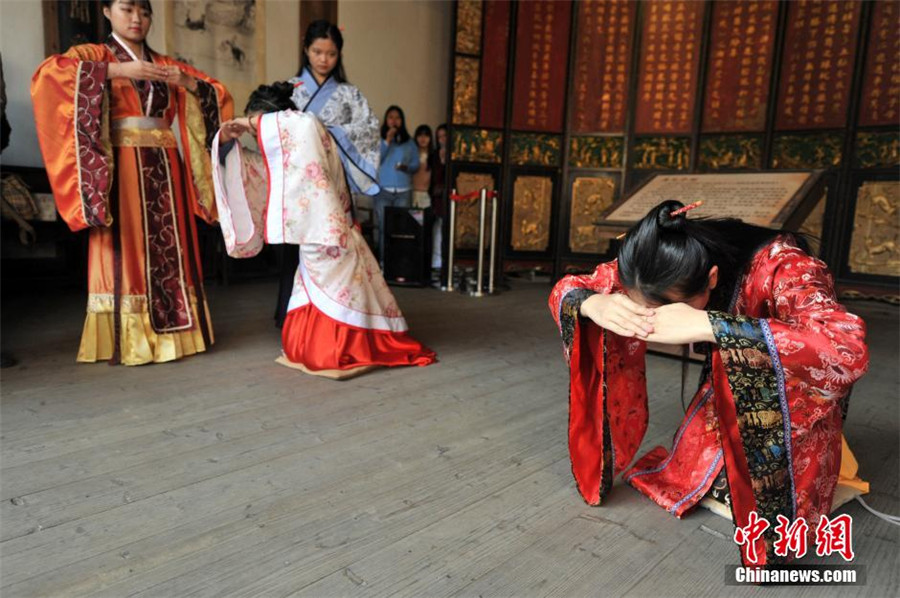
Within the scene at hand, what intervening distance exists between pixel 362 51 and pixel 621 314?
5.24m

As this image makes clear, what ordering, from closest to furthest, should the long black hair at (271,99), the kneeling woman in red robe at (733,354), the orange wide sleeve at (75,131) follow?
1. the kneeling woman in red robe at (733,354)
2. the orange wide sleeve at (75,131)
3. the long black hair at (271,99)

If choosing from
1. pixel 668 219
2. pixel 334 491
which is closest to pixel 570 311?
pixel 668 219

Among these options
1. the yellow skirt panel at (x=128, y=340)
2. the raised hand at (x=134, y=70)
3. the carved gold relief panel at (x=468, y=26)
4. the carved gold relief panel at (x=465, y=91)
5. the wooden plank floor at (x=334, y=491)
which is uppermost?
the carved gold relief panel at (x=468, y=26)

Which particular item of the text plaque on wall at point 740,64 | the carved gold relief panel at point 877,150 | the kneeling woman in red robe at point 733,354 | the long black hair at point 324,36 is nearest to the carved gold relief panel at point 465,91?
the text plaque on wall at point 740,64

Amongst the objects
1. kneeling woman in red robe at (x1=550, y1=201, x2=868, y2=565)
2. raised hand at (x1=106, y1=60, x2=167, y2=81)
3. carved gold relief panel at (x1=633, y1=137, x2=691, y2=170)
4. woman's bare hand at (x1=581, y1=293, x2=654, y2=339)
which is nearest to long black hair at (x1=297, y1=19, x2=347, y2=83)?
raised hand at (x1=106, y1=60, x2=167, y2=81)

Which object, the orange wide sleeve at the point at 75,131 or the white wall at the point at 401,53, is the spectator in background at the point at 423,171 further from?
the orange wide sleeve at the point at 75,131

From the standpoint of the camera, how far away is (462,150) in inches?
223

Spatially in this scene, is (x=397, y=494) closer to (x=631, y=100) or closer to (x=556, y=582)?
(x=556, y=582)

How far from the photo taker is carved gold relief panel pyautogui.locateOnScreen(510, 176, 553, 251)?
5895 mm

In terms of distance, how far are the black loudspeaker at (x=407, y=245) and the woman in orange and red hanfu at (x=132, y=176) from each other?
2.40 meters

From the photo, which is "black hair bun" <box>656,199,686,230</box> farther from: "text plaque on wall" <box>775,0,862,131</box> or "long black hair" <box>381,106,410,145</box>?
"long black hair" <box>381,106,410,145</box>

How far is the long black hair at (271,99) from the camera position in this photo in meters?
2.53

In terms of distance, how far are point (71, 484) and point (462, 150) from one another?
15.2 feet

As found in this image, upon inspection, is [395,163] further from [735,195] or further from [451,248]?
[735,195]
